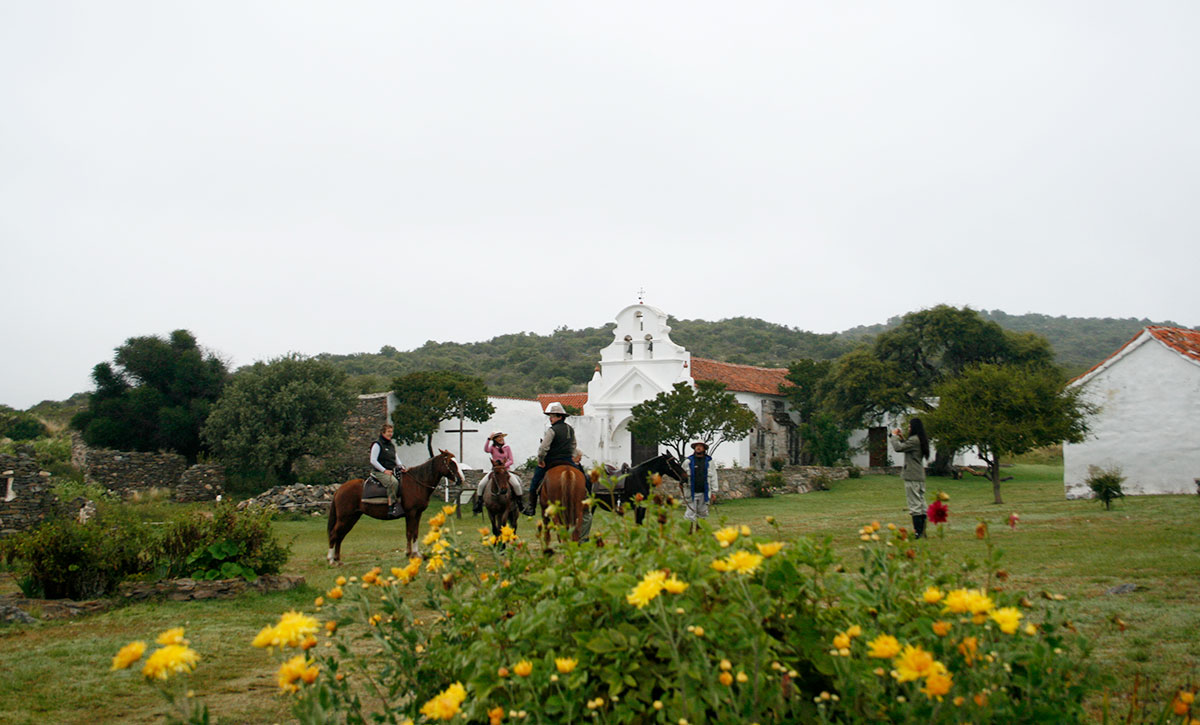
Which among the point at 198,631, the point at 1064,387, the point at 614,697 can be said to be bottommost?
the point at 198,631

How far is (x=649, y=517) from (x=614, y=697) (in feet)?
3.51

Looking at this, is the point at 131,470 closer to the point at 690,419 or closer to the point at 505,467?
the point at 690,419

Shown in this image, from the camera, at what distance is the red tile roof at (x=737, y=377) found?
38906mm

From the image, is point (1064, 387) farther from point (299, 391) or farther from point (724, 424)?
point (299, 391)

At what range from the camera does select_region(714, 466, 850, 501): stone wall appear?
28.3 metres

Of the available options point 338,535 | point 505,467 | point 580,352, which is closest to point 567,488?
point 505,467

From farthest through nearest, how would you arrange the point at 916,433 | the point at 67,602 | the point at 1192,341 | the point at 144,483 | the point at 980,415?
the point at 144,483 → the point at 980,415 → the point at 1192,341 → the point at 916,433 → the point at 67,602

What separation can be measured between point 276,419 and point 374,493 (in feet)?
53.7

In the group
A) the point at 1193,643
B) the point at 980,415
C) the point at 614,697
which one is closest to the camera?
the point at 614,697

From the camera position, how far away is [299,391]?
2688 centimetres

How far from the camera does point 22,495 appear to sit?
15.8 m

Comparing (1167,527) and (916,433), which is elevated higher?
(916,433)

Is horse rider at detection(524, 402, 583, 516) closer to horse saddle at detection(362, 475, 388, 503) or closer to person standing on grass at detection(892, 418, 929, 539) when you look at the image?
horse saddle at detection(362, 475, 388, 503)

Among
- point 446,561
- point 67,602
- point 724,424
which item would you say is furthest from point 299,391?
point 446,561
